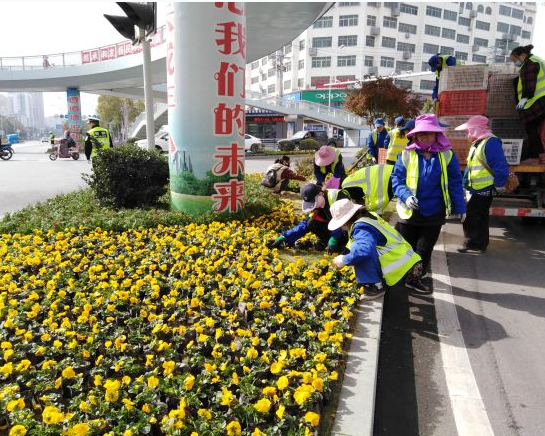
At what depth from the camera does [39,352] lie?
2637 mm

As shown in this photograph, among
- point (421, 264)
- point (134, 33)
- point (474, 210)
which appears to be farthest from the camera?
point (134, 33)

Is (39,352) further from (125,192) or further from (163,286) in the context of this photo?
(125,192)

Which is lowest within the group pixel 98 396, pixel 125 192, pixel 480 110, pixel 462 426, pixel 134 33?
pixel 462 426

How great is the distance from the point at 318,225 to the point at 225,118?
2.08 m

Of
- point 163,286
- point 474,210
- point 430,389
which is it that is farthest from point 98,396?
point 474,210

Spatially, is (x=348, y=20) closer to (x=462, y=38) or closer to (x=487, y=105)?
(x=462, y=38)

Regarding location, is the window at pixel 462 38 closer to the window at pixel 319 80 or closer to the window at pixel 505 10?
the window at pixel 505 10

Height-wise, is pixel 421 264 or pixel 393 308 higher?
pixel 421 264

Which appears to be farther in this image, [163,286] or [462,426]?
[163,286]

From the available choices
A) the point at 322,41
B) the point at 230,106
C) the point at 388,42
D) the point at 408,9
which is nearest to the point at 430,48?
the point at 408,9

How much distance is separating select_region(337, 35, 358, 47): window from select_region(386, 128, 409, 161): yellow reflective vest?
156ft

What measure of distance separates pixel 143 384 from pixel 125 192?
4.77 m

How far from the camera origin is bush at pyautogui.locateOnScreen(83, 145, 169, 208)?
662 cm

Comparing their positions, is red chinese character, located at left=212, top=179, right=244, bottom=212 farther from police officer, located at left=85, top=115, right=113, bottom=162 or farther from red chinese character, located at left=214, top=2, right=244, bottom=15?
police officer, located at left=85, top=115, right=113, bottom=162
